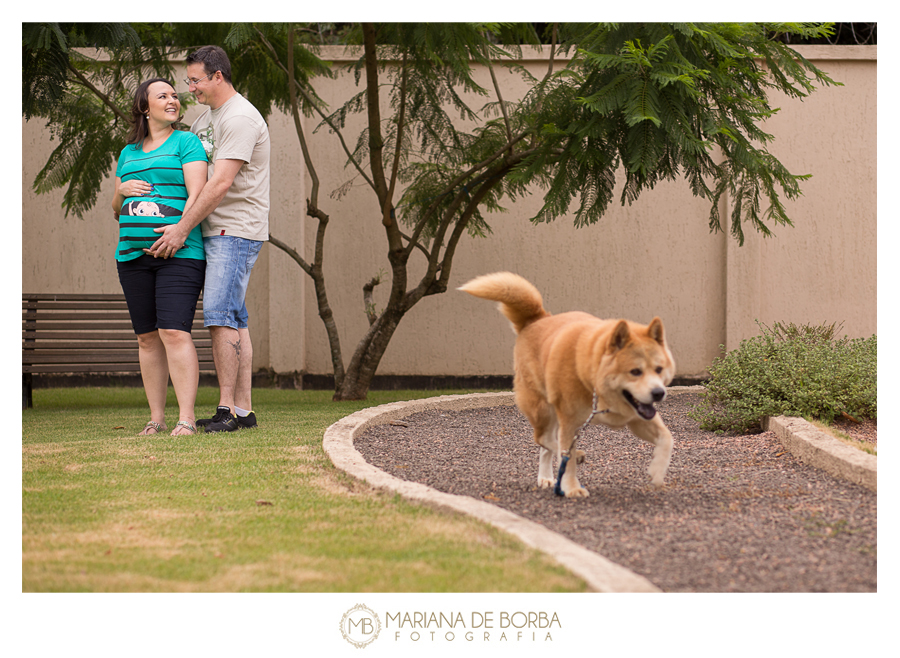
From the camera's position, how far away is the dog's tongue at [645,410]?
254 cm

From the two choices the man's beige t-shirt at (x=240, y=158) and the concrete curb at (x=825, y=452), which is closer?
the concrete curb at (x=825, y=452)

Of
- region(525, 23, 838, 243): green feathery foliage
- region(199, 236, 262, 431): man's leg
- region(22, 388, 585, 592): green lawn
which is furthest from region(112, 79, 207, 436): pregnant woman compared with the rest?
region(525, 23, 838, 243): green feathery foliage

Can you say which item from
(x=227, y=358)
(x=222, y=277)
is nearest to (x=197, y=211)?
(x=222, y=277)

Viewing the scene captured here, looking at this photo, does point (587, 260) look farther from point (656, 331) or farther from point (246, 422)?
point (656, 331)

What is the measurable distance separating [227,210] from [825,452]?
3.61 meters

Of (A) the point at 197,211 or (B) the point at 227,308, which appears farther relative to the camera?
(B) the point at 227,308

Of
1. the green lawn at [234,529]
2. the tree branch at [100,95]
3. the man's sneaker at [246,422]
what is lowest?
the man's sneaker at [246,422]

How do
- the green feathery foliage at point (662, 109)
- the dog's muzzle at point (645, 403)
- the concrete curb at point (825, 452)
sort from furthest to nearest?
the green feathery foliage at point (662, 109) < the concrete curb at point (825, 452) < the dog's muzzle at point (645, 403)

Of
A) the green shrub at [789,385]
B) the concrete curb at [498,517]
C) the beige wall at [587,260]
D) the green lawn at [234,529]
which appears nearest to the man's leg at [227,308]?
the green lawn at [234,529]

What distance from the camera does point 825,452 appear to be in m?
3.48

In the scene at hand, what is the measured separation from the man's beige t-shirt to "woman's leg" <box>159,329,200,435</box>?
2.17 ft

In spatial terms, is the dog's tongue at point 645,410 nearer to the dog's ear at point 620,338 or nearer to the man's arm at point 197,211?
the dog's ear at point 620,338

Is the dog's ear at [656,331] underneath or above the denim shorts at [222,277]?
underneath
